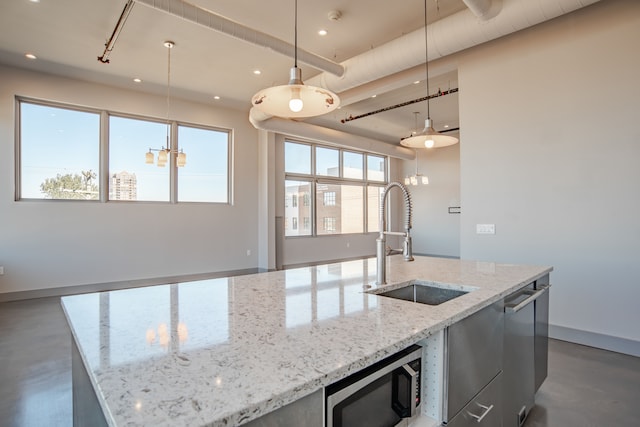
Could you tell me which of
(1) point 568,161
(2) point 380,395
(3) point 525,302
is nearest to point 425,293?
(3) point 525,302

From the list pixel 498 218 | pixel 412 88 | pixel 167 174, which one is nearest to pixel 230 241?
pixel 167 174

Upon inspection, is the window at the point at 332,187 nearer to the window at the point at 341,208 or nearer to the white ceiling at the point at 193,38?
the window at the point at 341,208

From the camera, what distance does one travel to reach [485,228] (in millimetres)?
3967

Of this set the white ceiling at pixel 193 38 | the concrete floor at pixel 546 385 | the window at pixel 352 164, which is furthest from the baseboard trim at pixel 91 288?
the window at pixel 352 164

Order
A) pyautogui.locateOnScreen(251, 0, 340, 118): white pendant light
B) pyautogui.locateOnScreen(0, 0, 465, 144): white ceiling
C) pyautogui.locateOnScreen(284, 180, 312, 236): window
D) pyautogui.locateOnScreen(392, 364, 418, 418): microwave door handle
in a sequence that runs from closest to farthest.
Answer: pyautogui.locateOnScreen(392, 364, 418, 418): microwave door handle, pyautogui.locateOnScreen(251, 0, 340, 118): white pendant light, pyautogui.locateOnScreen(0, 0, 465, 144): white ceiling, pyautogui.locateOnScreen(284, 180, 312, 236): window

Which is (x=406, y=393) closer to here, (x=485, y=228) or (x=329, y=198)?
(x=485, y=228)

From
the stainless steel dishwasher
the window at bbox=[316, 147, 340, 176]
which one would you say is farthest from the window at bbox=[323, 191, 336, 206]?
the stainless steel dishwasher

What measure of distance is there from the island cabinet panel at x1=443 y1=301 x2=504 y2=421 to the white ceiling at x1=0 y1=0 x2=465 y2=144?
348cm

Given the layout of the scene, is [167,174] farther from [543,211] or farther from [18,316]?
[543,211]

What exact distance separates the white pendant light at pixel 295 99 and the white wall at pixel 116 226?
15.8 feet

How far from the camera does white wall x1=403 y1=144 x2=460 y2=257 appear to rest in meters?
9.57

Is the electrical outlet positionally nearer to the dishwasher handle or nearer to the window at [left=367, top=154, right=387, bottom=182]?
the dishwasher handle

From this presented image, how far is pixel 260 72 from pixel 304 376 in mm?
5281

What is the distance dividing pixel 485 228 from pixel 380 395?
3492 mm
